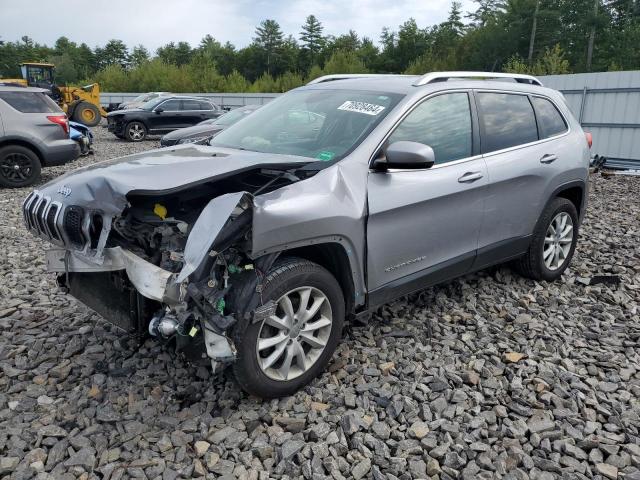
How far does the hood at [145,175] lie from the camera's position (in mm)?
2783

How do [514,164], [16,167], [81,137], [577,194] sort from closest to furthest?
[514,164] → [577,194] → [16,167] → [81,137]

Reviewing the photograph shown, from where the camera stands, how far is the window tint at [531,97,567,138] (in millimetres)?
4625

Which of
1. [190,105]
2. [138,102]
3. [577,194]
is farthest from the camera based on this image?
[138,102]

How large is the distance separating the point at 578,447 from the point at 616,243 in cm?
412

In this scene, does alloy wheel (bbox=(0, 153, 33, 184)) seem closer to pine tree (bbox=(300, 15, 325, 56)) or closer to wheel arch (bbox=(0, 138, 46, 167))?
wheel arch (bbox=(0, 138, 46, 167))

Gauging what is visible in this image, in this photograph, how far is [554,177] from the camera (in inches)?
180

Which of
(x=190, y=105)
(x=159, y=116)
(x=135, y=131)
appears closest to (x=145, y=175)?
(x=135, y=131)

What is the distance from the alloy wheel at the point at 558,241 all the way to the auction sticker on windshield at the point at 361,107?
211 cm

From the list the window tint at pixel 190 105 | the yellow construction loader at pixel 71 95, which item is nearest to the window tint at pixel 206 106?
the window tint at pixel 190 105

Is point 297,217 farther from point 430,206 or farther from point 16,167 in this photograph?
point 16,167

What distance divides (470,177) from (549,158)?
3.68 feet

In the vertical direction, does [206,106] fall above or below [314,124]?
below

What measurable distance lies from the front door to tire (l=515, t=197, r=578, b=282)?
0.97 meters

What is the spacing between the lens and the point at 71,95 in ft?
75.3
